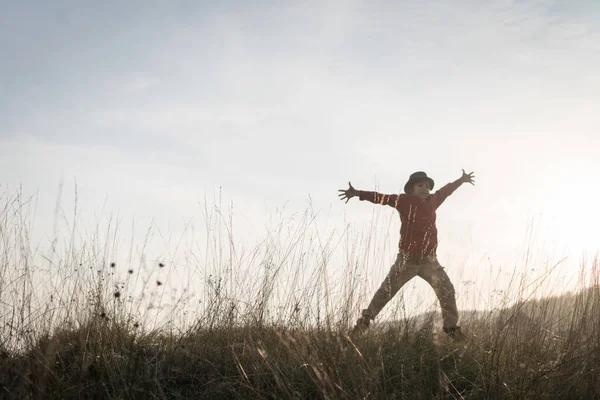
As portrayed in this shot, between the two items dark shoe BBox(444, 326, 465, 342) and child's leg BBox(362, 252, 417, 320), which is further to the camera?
child's leg BBox(362, 252, 417, 320)

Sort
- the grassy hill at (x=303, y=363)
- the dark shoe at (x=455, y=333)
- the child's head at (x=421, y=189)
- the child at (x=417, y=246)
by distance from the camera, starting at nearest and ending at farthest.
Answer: the grassy hill at (x=303, y=363)
the dark shoe at (x=455, y=333)
the child at (x=417, y=246)
the child's head at (x=421, y=189)

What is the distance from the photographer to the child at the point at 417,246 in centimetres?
485

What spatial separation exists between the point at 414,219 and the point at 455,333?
3.68ft

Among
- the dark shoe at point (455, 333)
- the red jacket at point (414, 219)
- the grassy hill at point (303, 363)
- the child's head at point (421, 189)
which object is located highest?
the child's head at point (421, 189)

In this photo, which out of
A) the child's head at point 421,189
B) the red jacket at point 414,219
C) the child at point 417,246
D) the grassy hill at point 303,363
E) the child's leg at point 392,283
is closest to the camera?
the grassy hill at point 303,363

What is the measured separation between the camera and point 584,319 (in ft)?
12.7

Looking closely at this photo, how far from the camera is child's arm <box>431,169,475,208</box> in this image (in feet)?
18.7

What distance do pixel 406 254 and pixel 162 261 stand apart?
7.45ft

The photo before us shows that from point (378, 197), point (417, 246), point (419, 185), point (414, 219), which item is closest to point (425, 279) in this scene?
point (417, 246)

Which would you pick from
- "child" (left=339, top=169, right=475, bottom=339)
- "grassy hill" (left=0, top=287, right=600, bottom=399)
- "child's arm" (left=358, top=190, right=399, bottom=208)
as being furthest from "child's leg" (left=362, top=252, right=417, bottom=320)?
"child's arm" (left=358, top=190, right=399, bottom=208)

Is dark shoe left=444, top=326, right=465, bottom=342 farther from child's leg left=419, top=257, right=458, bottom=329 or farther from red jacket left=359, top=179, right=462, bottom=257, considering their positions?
red jacket left=359, top=179, right=462, bottom=257

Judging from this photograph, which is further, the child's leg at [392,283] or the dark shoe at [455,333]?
the child's leg at [392,283]

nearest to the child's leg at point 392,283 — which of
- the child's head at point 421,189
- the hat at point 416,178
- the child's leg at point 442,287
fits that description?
the child's leg at point 442,287

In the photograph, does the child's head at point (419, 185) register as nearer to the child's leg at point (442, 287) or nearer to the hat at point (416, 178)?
the hat at point (416, 178)
